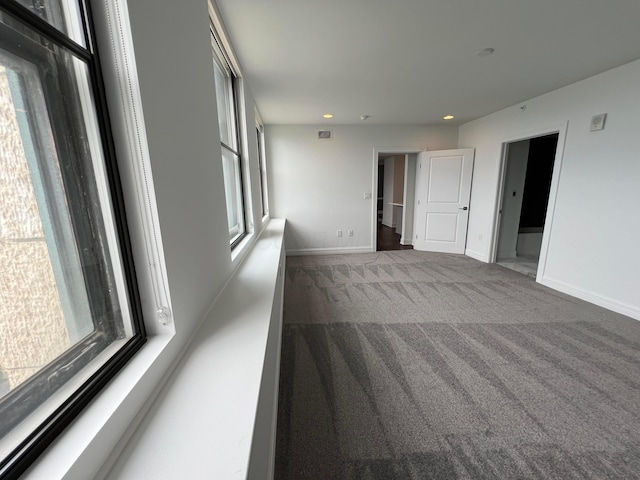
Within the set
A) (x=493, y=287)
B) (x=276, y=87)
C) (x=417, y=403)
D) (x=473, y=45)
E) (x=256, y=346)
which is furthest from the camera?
(x=493, y=287)

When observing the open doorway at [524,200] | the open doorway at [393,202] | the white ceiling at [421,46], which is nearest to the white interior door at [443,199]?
the open doorway at [524,200]

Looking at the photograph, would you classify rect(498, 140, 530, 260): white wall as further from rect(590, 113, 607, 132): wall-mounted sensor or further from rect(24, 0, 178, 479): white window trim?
rect(24, 0, 178, 479): white window trim

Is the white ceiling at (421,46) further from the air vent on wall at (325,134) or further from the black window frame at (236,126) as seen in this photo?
the air vent on wall at (325,134)

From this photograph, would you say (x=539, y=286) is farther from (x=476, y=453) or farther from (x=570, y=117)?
(x=476, y=453)

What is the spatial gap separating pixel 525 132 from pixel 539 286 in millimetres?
2229

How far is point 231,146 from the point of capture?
2479mm

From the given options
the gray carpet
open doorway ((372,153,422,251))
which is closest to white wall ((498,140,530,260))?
open doorway ((372,153,422,251))

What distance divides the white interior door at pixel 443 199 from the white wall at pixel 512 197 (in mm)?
581

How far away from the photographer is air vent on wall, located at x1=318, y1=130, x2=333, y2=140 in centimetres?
478

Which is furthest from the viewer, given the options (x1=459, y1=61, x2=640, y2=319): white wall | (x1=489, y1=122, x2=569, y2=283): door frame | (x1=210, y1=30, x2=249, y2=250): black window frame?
(x1=489, y1=122, x2=569, y2=283): door frame

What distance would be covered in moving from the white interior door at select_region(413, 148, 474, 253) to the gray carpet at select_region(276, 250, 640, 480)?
2.07 m

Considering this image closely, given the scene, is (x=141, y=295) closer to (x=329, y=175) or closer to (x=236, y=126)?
(x=236, y=126)

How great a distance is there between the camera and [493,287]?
11.1 feet

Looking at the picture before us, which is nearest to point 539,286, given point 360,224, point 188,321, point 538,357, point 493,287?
point 493,287
